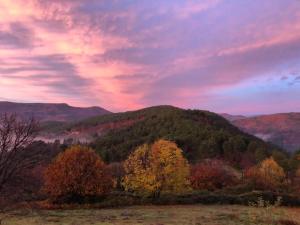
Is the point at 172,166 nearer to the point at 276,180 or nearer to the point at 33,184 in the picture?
the point at 33,184

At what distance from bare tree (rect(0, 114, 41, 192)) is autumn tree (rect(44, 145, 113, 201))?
132ft

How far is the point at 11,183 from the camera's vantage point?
27.2 m

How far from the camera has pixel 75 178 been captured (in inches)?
2665

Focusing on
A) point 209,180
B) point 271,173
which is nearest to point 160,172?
point 209,180

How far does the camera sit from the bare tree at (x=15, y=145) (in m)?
26.0

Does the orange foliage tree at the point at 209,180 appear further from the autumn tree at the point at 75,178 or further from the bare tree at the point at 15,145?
the bare tree at the point at 15,145

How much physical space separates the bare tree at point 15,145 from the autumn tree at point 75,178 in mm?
40345

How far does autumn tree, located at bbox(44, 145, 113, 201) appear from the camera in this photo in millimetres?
67000

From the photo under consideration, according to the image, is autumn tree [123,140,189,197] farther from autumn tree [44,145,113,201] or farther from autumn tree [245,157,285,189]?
autumn tree [245,157,285,189]

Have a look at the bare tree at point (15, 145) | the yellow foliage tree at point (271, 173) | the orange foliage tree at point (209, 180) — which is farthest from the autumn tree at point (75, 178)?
the yellow foliage tree at point (271, 173)

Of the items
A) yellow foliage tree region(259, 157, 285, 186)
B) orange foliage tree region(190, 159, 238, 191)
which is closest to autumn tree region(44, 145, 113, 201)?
orange foliage tree region(190, 159, 238, 191)

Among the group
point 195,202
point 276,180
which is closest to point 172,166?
point 195,202

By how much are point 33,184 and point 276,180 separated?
9648 centimetres

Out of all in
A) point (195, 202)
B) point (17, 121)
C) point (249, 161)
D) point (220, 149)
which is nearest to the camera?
point (17, 121)
